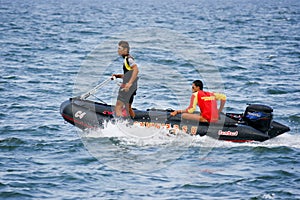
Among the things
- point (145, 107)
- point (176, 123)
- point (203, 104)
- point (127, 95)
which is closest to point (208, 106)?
point (203, 104)

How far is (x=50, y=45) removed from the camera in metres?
32.8

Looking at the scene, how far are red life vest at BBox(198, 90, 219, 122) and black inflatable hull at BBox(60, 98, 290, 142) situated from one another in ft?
0.60

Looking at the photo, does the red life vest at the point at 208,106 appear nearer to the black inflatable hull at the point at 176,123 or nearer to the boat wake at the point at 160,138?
the black inflatable hull at the point at 176,123

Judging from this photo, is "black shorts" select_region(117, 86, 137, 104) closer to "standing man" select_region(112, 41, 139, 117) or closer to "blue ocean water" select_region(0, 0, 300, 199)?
"standing man" select_region(112, 41, 139, 117)

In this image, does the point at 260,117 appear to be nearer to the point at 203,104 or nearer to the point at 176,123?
the point at 203,104

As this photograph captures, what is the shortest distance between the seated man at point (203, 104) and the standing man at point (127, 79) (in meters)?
1.10

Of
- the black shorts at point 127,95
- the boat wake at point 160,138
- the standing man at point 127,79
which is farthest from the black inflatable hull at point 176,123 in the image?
the black shorts at point 127,95

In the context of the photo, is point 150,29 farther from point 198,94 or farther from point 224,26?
point 198,94

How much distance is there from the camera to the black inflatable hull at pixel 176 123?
1384cm

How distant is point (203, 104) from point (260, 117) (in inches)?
53.2

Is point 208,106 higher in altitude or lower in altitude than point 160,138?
higher

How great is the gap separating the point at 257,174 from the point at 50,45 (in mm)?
22417

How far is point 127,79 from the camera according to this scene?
1391cm

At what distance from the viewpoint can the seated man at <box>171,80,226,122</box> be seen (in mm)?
13672
